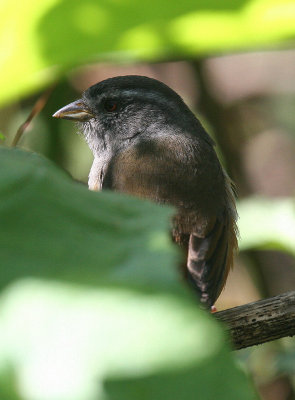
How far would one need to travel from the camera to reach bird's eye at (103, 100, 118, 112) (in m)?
4.59

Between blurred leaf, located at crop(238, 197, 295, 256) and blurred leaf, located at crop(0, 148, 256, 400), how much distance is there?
317 centimetres

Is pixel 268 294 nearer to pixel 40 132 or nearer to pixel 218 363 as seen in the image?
pixel 40 132

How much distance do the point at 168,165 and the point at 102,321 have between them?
116 inches

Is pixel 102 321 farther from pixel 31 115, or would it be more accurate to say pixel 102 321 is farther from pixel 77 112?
pixel 77 112

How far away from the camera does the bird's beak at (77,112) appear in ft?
15.0

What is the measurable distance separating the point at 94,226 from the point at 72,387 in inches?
8.8

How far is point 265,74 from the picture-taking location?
8914 millimetres

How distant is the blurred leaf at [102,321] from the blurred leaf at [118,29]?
3.24ft

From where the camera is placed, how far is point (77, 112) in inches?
181

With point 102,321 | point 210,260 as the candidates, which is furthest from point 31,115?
point 102,321

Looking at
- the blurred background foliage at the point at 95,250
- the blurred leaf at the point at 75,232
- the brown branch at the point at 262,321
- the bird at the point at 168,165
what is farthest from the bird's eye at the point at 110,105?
the blurred leaf at the point at 75,232

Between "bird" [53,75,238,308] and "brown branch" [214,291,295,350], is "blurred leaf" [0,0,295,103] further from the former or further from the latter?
"bird" [53,75,238,308]

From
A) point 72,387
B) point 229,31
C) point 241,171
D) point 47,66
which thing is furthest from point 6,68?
point 241,171

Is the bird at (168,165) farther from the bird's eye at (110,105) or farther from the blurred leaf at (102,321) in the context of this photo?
the blurred leaf at (102,321)
